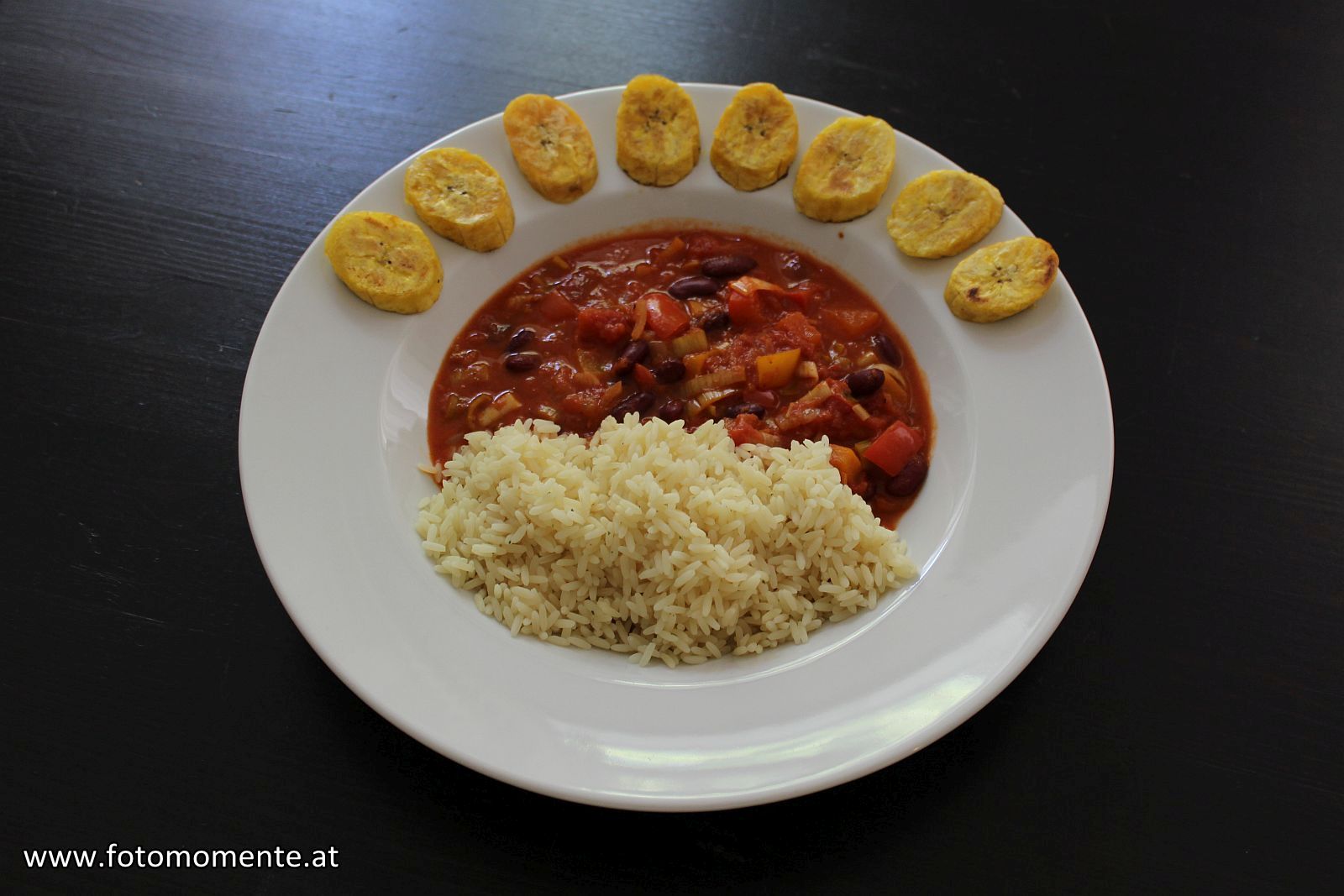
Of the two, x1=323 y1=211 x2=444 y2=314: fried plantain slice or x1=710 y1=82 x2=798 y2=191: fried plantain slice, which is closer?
x1=323 y1=211 x2=444 y2=314: fried plantain slice

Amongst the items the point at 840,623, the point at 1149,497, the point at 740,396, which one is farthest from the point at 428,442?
the point at 1149,497

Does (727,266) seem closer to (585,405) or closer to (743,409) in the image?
(743,409)

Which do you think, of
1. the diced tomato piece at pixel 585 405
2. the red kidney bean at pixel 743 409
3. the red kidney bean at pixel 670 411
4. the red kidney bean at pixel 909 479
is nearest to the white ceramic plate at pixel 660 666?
the red kidney bean at pixel 909 479

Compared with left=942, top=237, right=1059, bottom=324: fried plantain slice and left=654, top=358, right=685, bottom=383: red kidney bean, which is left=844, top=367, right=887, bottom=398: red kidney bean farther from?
left=654, top=358, right=685, bottom=383: red kidney bean

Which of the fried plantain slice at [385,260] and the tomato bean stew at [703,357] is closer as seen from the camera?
the fried plantain slice at [385,260]

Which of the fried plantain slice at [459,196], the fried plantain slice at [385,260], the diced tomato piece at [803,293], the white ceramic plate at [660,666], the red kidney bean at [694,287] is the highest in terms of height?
the fried plantain slice at [459,196]

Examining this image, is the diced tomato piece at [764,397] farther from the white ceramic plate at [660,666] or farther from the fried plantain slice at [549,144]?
the fried plantain slice at [549,144]

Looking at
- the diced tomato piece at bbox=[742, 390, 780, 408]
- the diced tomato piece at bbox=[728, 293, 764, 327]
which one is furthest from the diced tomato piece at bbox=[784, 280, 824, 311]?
the diced tomato piece at bbox=[742, 390, 780, 408]

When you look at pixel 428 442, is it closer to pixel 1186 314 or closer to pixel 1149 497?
pixel 1149 497
